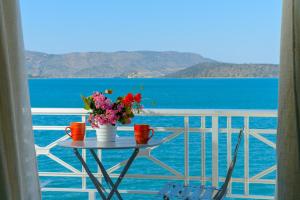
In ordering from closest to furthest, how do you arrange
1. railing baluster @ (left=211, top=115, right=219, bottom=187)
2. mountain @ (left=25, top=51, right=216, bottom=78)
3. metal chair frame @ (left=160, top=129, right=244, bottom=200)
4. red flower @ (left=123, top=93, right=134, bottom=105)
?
metal chair frame @ (left=160, top=129, right=244, bottom=200), red flower @ (left=123, top=93, right=134, bottom=105), railing baluster @ (left=211, top=115, right=219, bottom=187), mountain @ (left=25, top=51, right=216, bottom=78)

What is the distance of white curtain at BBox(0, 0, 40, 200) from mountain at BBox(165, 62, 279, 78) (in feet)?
70.8

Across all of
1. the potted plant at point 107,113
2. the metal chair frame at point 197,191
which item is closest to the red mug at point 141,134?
the potted plant at point 107,113

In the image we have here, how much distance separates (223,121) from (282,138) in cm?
1603

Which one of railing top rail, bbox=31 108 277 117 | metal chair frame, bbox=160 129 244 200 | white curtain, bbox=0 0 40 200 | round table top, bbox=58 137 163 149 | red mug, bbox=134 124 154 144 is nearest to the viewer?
white curtain, bbox=0 0 40 200

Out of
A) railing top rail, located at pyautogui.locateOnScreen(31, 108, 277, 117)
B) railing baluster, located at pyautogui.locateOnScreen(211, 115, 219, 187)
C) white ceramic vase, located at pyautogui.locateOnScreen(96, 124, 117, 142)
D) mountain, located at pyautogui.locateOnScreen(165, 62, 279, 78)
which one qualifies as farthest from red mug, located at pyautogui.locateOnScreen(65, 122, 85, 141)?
mountain, located at pyautogui.locateOnScreen(165, 62, 279, 78)

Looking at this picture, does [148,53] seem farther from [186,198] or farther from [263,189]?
[186,198]

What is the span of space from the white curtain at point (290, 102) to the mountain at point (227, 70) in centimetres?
2137

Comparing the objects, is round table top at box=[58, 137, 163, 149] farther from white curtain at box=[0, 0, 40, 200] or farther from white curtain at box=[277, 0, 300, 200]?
white curtain at box=[277, 0, 300, 200]

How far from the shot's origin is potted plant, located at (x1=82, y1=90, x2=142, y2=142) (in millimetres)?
3682

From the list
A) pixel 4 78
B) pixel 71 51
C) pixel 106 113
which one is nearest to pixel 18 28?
pixel 4 78

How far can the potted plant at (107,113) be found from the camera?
12.1ft

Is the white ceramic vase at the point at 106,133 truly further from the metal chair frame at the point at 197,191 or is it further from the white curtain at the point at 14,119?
the white curtain at the point at 14,119

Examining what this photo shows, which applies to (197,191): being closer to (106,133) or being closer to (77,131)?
(106,133)

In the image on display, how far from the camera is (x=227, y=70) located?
27125 millimetres
